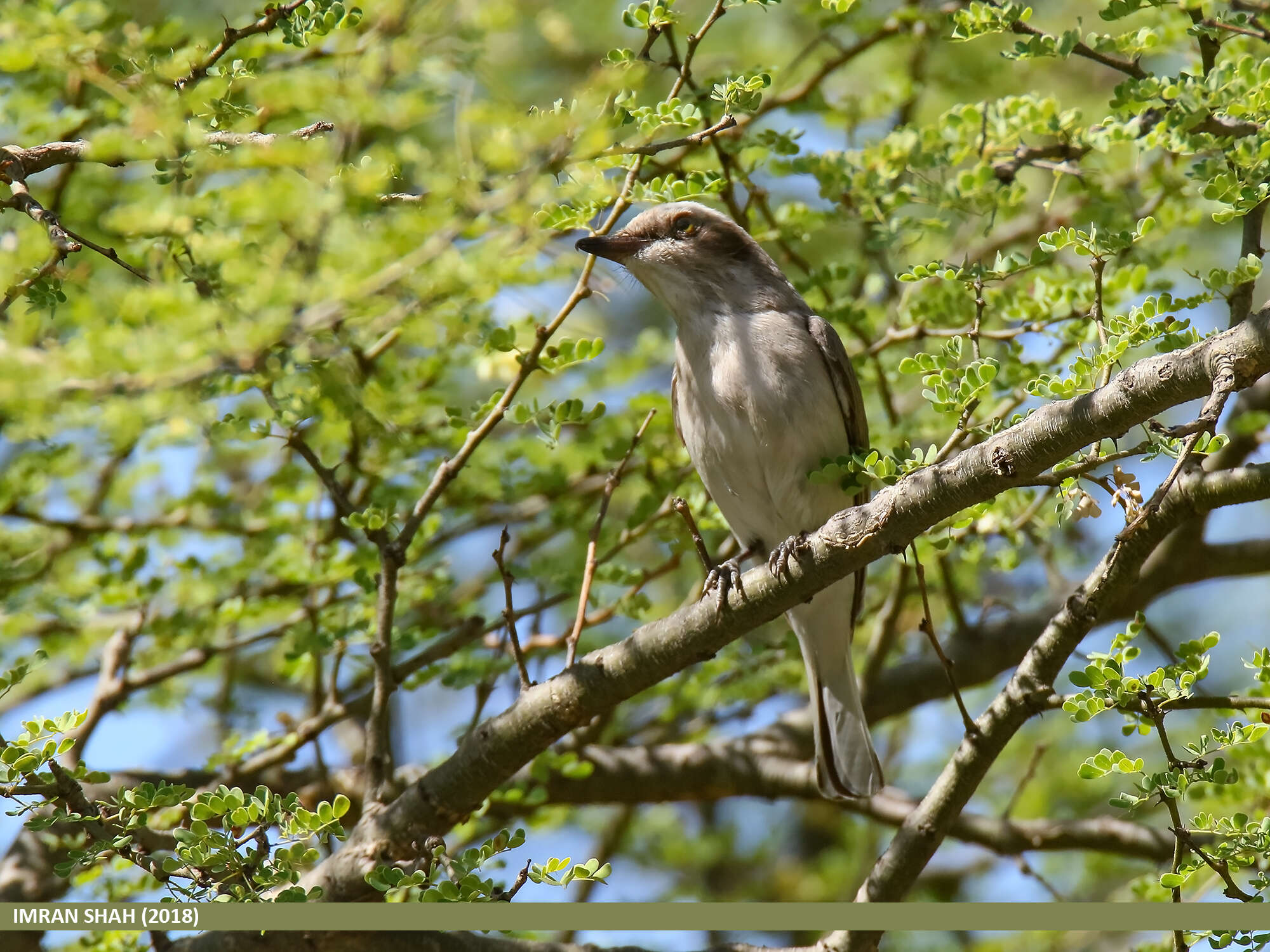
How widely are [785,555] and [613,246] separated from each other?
5.48 ft

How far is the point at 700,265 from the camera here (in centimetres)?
494

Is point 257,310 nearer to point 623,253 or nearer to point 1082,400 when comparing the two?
point 1082,400

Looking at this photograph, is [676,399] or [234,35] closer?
[234,35]

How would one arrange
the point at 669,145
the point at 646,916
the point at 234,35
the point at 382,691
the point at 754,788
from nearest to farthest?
the point at 669,145 → the point at 234,35 → the point at 646,916 → the point at 382,691 → the point at 754,788

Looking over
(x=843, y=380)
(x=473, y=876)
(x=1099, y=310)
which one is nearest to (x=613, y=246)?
(x=843, y=380)

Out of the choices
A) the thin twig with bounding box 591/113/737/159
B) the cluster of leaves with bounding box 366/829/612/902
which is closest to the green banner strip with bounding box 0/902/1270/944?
the cluster of leaves with bounding box 366/829/612/902

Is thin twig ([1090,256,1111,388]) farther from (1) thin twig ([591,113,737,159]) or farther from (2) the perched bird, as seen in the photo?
(2) the perched bird

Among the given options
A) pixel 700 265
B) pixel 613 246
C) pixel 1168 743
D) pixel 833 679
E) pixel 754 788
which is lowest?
pixel 1168 743

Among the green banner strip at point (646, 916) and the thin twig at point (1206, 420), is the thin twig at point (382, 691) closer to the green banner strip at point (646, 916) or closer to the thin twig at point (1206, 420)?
the green banner strip at point (646, 916)

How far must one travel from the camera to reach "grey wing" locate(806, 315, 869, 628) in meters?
4.66

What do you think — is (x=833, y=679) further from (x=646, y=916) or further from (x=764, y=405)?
(x=646, y=916)

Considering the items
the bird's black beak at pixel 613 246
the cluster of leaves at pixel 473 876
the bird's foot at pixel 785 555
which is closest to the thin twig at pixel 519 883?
the cluster of leaves at pixel 473 876

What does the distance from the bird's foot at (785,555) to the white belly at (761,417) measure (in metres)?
0.98

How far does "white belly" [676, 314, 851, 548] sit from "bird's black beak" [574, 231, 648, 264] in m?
0.44
